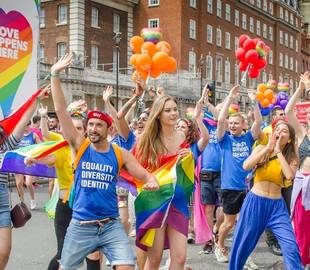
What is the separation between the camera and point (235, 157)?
718 cm

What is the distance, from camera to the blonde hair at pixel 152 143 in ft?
16.9

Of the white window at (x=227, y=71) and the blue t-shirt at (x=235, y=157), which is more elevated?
the white window at (x=227, y=71)

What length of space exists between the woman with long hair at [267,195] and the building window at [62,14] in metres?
34.0

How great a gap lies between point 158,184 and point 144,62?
296 cm

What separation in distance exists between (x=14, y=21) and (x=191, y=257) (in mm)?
3722

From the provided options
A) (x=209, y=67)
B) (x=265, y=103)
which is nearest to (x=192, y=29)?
(x=209, y=67)

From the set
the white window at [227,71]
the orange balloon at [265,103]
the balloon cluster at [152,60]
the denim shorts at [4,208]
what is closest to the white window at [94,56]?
the white window at [227,71]

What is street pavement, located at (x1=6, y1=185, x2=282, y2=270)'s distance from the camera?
662cm

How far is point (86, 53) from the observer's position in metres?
38.2

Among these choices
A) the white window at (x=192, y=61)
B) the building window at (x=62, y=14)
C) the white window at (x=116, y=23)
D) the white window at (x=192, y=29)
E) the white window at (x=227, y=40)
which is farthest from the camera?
the white window at (x=227, y=40)

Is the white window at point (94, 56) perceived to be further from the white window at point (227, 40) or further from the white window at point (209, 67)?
the white window at point (227, 40)

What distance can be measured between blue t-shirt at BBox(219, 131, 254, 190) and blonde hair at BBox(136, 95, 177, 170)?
2.11 meters

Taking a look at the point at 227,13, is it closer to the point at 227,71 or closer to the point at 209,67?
the point at 227,71

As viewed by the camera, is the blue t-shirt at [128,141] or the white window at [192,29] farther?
the white window at [192,29]
